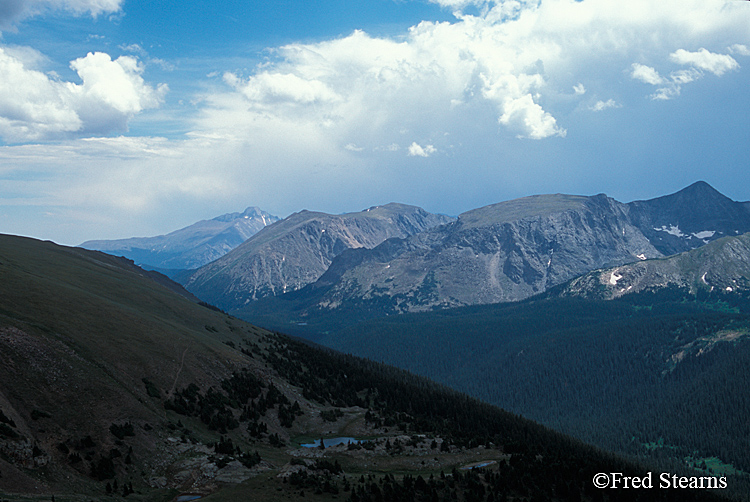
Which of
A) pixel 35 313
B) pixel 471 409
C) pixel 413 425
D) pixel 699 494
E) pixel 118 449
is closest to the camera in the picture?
pixel 118 449

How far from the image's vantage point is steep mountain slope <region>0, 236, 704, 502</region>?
2704 inches

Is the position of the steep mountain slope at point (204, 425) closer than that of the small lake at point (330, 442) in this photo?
Yes

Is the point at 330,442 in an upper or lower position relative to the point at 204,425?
lower

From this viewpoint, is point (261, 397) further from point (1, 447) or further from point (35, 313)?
point (1, 447)

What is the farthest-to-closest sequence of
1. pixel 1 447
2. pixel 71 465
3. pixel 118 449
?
pixel 118 449, pixel 71 465, pixel 1 447

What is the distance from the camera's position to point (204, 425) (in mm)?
96812

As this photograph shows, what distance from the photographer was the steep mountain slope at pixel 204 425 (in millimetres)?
68688

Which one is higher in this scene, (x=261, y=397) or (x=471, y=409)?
(x=261, y=397)

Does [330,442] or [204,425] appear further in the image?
[330,442]

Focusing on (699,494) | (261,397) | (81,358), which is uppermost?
(81,358)

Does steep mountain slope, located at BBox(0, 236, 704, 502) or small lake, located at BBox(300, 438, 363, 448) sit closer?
steep mountain slope, located at BBox(0, 236, 704, 502)

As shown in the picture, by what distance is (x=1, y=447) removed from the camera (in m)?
59.3

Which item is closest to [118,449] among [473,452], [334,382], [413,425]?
[473,452]

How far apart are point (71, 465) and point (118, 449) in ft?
25.4
